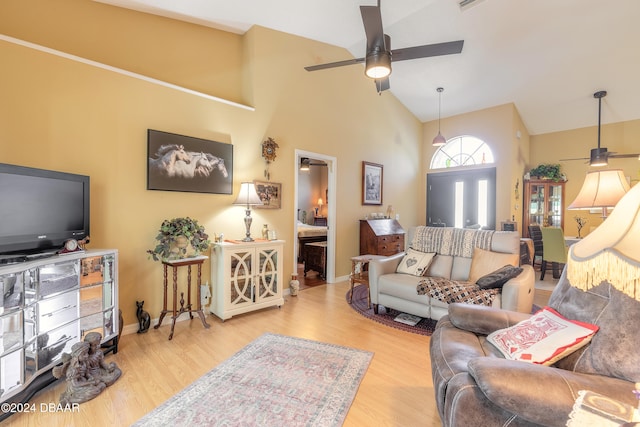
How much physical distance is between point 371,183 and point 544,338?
4.37 meters

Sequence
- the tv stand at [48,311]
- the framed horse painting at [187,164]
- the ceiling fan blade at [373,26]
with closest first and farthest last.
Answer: the tv stand at [48,311]
the ceiling fan blade at [373,26]
the framed horse painting at [187,164]

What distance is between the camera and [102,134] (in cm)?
273

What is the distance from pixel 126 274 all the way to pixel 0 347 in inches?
49.6

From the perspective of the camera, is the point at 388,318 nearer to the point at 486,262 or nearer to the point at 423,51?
the point at 486,262

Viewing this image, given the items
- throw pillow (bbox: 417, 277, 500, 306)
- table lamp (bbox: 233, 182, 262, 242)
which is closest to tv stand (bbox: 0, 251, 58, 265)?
table lamp (bbox: 233, 182, 262, 242)

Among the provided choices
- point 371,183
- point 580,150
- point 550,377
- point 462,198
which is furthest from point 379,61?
point 580,150

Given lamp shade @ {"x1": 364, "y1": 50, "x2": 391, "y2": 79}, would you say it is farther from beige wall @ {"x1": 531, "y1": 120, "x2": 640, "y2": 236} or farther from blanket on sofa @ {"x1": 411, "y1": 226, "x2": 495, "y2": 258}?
beige wall @ {"x1": 531, "y1": 120, "x2": 640, "y2": 236}

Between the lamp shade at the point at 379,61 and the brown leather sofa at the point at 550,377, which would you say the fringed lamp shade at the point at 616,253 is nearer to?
the brown leather sofa at the point at 550,377

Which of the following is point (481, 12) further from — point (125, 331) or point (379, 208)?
point (125, 331)

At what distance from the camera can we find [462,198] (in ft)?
21.3

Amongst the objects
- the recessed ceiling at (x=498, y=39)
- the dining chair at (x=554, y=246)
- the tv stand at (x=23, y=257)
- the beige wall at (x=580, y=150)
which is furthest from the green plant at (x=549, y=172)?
the tv stand at (x=23, y=257)

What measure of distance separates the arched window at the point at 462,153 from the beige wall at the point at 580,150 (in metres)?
1.53

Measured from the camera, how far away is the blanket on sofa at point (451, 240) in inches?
130

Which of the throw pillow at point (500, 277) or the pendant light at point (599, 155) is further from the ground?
the pendant light at point (599, 155)
